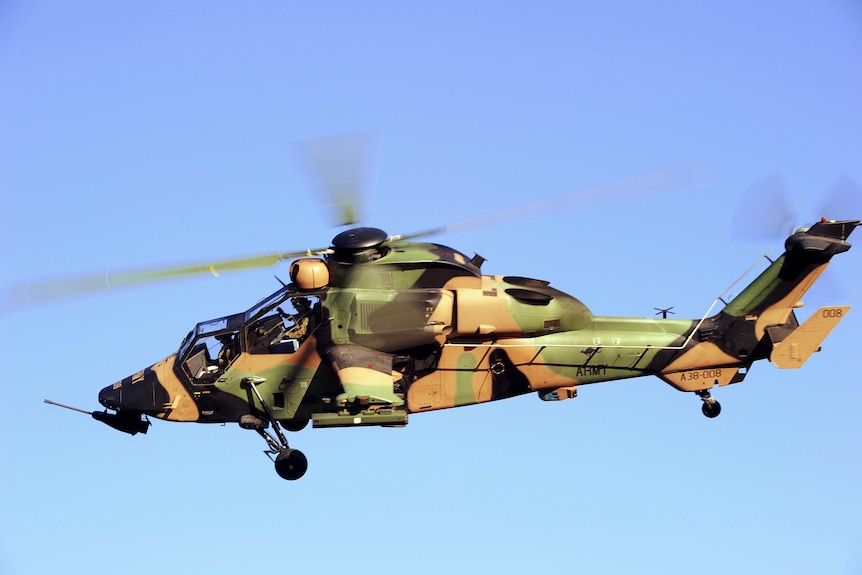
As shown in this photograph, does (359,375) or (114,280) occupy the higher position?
(114,280)

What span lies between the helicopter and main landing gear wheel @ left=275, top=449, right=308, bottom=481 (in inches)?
1.0

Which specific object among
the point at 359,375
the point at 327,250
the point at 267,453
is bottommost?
the point at 267,453

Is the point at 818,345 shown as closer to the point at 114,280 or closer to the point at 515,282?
the point at 515,282

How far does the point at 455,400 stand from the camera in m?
27.3

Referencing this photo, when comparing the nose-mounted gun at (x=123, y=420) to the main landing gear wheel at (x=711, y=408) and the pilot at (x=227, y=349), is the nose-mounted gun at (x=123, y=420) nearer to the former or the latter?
the pilot at (x=227, y=349)

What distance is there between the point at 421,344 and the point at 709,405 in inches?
283

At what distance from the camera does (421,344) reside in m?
26.5

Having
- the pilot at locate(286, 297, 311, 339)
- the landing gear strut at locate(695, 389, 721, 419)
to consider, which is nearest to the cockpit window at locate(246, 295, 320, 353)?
the pilot at locate(286, 297, 311, 339)

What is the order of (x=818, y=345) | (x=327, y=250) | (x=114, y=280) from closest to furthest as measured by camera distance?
(x=114, y=280)
(x=327, y=250)
(x=818, y=345)

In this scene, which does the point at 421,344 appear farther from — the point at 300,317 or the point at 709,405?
the point at 709,405

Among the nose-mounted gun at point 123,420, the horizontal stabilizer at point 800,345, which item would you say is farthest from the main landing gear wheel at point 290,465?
the horizontal stabilizer at point 800,345

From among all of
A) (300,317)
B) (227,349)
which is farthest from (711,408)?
(227,349)

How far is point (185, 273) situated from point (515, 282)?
697 centimetres

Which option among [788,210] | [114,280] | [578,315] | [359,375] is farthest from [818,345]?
[114,280]
